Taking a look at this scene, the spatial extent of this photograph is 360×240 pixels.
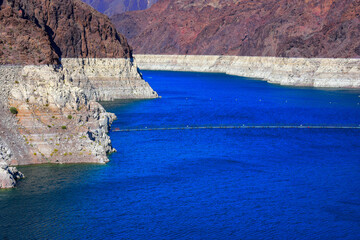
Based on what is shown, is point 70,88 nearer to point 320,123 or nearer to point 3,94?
point 3,94

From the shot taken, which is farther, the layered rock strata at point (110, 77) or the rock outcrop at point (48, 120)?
the layered rock strata at point (110, 77)

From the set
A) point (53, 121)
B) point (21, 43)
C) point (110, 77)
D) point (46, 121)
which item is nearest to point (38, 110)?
point (46, 121)

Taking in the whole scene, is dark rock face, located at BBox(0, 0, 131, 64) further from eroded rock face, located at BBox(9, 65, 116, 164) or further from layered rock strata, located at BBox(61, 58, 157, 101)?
eroded rock face, located at BBox(9, 65, 116, 164)

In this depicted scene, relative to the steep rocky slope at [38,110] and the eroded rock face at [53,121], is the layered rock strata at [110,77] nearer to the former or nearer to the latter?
the steep rocky slope at [38,110]

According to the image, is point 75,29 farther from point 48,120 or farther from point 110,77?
point 48,120

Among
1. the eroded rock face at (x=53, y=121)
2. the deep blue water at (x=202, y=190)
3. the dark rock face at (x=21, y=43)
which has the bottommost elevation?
the deep blue water at (x=202, y=190)

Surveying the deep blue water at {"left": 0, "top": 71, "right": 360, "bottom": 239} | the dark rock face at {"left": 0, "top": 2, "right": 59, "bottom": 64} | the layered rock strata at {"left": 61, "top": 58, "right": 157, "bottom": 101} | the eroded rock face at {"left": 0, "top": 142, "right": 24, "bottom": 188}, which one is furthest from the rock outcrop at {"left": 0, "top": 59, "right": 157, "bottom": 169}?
the layered rock strata at {"left": 61, "top": 58, "right": 157, "bottom": 101}

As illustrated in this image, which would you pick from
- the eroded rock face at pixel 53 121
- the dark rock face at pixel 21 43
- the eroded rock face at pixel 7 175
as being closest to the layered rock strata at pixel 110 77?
the dark rock face at pixel 21 43

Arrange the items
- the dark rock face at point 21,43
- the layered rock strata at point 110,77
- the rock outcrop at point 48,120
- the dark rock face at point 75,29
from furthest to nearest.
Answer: the layered rock strata at point 110,77 → the dark rock face at point 75,29 → the dark rock face at point 21,43 → the rock outcrop at point 48,120

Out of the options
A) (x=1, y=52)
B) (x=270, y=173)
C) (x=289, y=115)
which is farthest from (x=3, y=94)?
(x=289, y=115)
